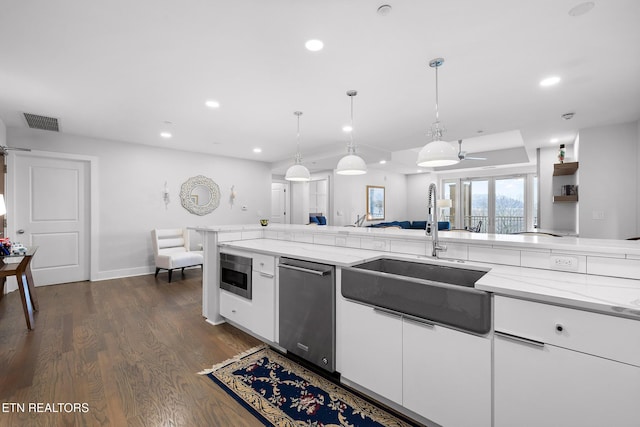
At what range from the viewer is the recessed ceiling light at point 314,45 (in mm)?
2124

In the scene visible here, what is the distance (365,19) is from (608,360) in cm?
211

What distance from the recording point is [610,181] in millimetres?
4207

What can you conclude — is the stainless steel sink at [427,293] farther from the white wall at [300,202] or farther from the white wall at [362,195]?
the white wall at [300,202]

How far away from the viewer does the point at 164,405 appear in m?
1.79

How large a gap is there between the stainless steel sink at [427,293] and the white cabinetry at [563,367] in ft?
0.30

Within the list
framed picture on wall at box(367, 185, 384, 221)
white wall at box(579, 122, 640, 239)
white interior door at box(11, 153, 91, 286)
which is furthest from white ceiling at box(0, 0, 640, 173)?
framed picture on wall at box(367, 185, 384, 221)

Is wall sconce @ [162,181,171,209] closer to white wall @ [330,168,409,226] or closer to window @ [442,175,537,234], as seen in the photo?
white wall @ [330,168,409,226]

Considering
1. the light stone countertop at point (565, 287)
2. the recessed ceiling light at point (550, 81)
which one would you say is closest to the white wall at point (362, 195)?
the recessed ceiling light at point (550, 81)

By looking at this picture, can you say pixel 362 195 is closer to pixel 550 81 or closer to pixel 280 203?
pixel 280 203

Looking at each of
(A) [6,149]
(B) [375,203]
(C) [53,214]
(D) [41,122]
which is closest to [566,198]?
(B) [375,203]

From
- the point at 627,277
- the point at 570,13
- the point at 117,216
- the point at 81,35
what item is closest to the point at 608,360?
the point at 627,277

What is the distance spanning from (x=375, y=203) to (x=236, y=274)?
21.2ft

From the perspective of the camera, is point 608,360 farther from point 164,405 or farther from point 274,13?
point 274,13

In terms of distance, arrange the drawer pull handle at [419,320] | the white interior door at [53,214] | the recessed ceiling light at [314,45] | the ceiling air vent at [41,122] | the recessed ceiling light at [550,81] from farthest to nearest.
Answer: the white interior door at [53,214], the ceiling air vent at [41,122], the recessed ceiling light at [550,81], the recessed ceiling light at [314,45], the drawer pull handle at [419,320]
